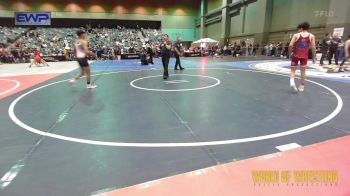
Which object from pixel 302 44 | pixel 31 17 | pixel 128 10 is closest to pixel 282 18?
pixel 302 44

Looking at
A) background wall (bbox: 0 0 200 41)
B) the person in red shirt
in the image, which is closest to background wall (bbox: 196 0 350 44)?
→ background wall (bbox: 0 0 200 41)

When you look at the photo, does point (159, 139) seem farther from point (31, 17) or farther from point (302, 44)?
point (31, 17)

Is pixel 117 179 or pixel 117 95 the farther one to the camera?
pixel 117 95

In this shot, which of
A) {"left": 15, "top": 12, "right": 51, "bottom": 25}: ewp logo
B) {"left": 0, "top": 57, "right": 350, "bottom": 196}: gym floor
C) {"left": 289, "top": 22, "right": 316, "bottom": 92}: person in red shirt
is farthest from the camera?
{"left": 15, "top": 12, "right": 51, "bottom": 25}: ewp logo

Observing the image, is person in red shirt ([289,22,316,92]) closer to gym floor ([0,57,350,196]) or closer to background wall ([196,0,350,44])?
gym floor ([0,57,350,196])

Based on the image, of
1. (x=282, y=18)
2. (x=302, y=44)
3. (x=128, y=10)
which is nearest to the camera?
(x=302, y=44)

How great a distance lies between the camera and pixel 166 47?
33.9ft

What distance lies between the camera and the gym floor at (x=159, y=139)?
265cm

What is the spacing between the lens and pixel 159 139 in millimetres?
3740

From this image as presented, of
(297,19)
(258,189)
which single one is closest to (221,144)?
(258,189)

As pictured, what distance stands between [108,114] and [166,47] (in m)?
5.82

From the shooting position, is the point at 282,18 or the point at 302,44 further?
the point at 282,18

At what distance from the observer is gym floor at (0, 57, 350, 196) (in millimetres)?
2652

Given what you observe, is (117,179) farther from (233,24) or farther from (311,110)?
(233,24)
